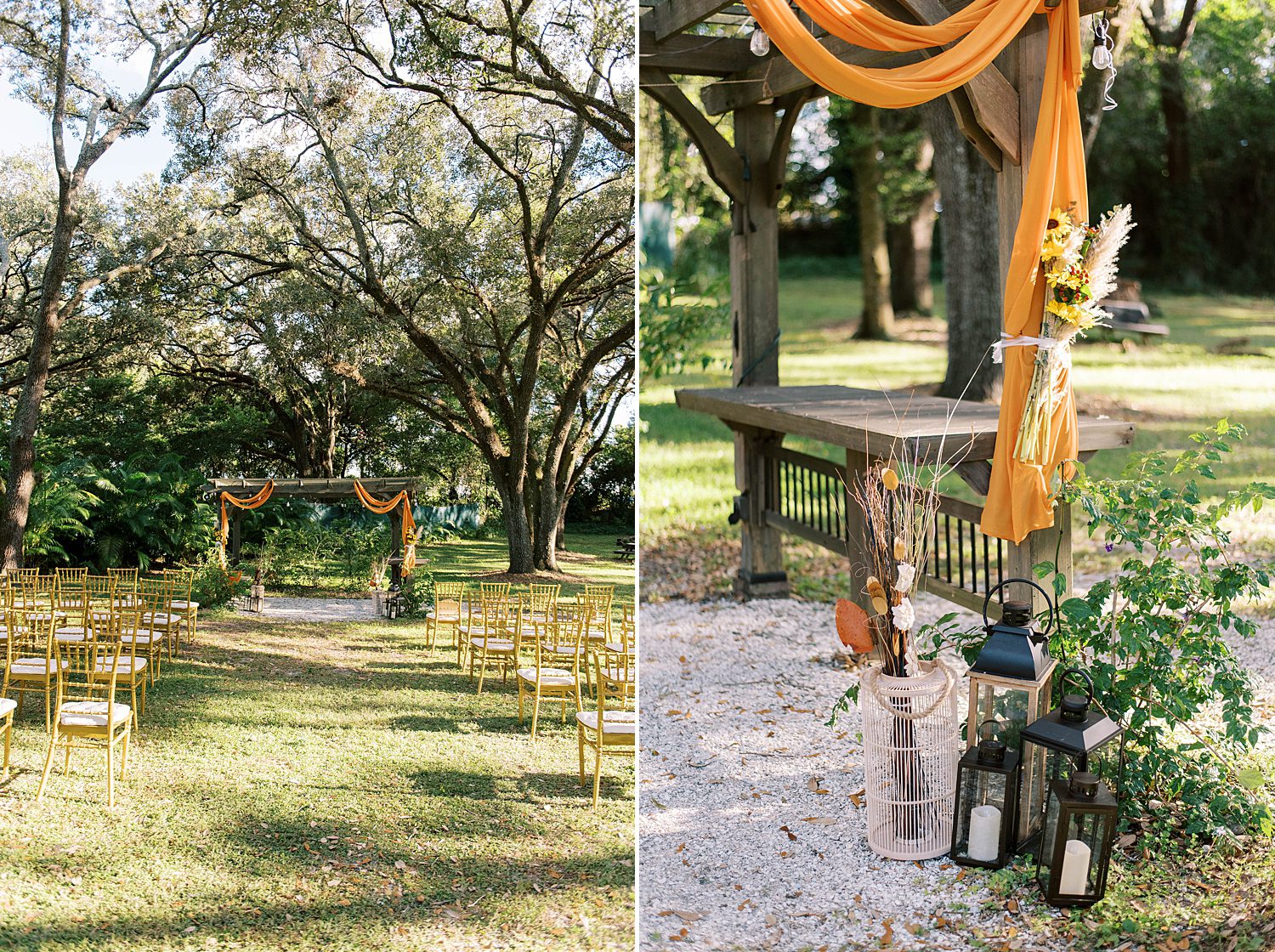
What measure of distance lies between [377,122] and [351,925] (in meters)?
2.39

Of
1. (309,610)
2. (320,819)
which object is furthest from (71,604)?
(320,819)

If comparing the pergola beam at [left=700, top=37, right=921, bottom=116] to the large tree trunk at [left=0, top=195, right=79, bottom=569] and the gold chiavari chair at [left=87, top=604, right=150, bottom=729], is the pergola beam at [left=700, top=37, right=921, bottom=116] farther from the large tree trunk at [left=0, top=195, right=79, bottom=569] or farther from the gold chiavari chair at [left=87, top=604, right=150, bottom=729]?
the gold chiavari chair at [left=87, top=604, right=150, bottom=729]

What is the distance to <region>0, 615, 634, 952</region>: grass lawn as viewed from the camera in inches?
126

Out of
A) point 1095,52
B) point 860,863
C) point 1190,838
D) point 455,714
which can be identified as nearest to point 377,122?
point 455,714

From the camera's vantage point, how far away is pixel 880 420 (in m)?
5.03

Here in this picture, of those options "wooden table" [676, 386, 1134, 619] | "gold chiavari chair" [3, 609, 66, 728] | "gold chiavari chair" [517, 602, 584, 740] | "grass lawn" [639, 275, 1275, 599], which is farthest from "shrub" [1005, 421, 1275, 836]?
"grass lawn" [639, 275, 1275, 599]

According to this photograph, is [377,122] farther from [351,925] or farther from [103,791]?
[351,925]

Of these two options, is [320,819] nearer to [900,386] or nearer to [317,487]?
[317,487]

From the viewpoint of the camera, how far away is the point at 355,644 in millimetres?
3617

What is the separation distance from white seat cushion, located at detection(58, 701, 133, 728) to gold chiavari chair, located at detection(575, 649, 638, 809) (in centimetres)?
142

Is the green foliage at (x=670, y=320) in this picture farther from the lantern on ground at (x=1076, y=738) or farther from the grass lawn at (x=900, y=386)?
the lantern on ground at (x=1076, y=738)

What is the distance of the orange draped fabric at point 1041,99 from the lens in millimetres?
3803

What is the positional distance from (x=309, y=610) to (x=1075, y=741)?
98.8 inches

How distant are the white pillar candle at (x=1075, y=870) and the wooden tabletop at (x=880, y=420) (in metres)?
1.52
